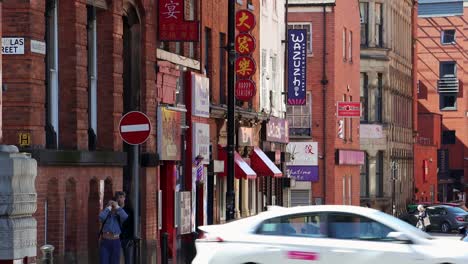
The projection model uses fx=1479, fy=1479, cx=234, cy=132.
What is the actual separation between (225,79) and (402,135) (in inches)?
1826

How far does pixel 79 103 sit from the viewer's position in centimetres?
2755

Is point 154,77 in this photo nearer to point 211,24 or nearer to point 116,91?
point 116,91

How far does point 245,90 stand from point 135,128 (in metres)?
20.8

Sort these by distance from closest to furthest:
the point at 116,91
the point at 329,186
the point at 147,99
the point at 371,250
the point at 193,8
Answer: the point at 371,250, the point at 116,91, the point at 147,99, the point at 193,8, the point at 329,186

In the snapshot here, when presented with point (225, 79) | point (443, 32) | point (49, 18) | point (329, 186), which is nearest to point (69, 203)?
point (49, 18)

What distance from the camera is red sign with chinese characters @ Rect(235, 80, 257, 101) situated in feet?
146

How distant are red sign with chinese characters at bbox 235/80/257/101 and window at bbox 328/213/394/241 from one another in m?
22.7

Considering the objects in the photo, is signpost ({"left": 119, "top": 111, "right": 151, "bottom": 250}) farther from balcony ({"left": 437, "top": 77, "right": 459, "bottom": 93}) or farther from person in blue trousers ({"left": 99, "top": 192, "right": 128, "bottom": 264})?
balcony ({"left": 437, "top": 77, "right": 459, "bottom": 93})

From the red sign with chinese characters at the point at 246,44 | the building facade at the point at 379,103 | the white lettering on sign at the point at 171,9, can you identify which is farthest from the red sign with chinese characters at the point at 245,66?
the building facade at the point at 379,103

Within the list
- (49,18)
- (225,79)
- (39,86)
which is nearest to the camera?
(39,86)

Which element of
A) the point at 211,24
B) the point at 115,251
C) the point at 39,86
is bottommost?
the point at 115,251

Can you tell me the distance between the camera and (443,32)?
120188 mm

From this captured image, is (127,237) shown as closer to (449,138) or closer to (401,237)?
(401,237)

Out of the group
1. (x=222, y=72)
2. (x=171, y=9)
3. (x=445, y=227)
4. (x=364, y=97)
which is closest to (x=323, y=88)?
(x=445, y=227)
